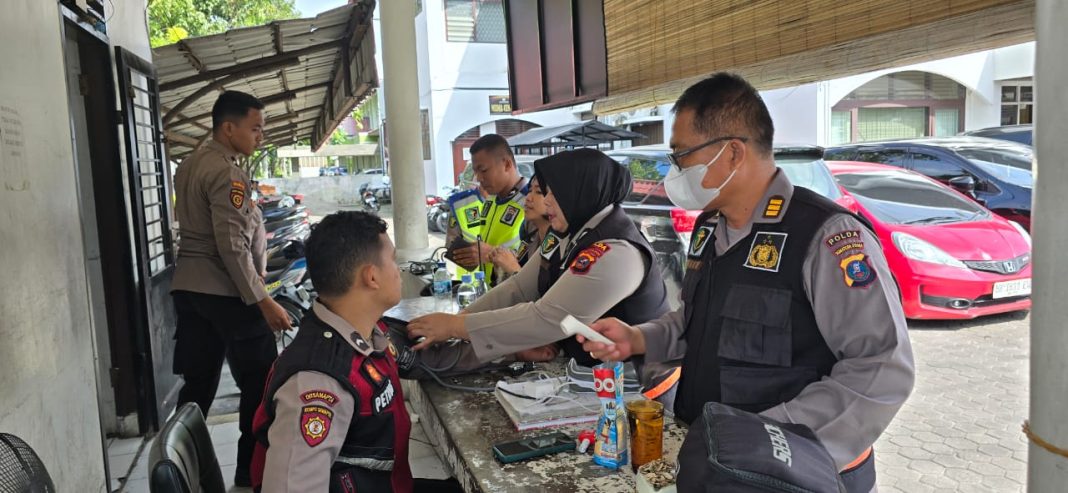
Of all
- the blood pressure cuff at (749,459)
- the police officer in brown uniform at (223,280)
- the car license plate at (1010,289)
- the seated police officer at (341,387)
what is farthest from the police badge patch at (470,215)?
the car license plate at (1010,289)

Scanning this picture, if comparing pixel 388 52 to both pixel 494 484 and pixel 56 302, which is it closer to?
pixel 56 302

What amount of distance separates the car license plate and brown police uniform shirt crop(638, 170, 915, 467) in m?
5.09

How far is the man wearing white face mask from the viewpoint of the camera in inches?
59.6

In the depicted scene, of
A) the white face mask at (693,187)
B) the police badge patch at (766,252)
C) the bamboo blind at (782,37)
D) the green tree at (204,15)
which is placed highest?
the green tree at (204,15)

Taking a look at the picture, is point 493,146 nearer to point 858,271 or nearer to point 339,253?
point 339,253

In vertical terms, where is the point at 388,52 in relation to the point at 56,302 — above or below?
above

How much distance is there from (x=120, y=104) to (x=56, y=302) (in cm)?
176

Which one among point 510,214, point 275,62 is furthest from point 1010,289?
point 275,62

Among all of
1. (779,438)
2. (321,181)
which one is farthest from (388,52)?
(321,181)

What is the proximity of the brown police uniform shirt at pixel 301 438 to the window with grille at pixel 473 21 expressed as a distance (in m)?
18.4

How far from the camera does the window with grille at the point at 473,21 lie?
19.2 metres

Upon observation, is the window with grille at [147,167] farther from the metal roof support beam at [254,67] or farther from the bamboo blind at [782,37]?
the bamboo blind at [782,37]

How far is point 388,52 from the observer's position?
6.46 m

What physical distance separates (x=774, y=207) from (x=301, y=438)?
120 cm
